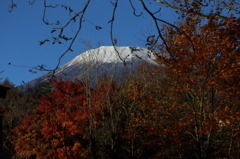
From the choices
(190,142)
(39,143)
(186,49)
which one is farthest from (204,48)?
(39,143)

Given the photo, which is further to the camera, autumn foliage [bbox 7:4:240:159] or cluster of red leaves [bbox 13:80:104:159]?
cluster of red leaves [bbox 13:80:104:159]

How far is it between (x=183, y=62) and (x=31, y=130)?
13.1 meters

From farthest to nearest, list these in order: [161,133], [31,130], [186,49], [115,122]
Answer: [31,130] → [115,122] → [161,133] → [186,49]

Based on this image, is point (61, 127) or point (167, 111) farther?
point (61, 127)

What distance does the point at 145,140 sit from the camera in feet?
47.1

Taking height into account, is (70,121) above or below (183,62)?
below

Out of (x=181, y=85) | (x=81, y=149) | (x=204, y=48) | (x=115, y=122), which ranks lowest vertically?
(x=81, y=149)

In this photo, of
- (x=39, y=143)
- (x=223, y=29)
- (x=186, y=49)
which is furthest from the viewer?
(x=39, y=143)

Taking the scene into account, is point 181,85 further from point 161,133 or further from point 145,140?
point 145,140

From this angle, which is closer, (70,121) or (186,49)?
(186,49)

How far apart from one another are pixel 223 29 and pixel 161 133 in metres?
6.02

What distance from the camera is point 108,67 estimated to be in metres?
15.4

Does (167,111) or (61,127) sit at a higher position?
(167,111)

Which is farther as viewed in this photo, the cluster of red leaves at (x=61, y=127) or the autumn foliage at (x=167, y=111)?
the cluster of red leaves at (x=61, y=127)
